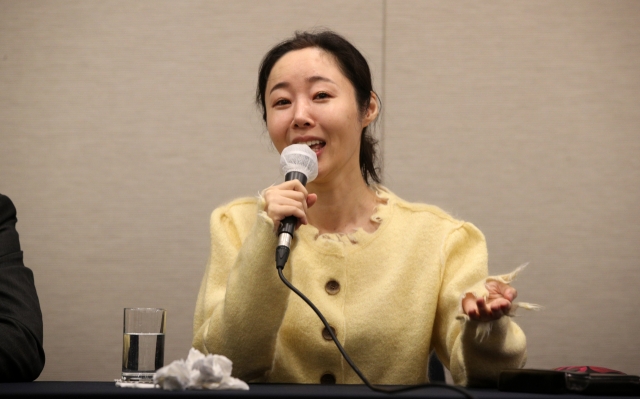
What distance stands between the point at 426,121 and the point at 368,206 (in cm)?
75

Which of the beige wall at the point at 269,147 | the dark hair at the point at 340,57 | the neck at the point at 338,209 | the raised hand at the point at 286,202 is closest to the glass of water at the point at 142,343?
the raised hand at the point at 286,202

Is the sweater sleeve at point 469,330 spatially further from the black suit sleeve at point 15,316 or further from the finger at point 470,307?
the black suit sleeve at point 15,316

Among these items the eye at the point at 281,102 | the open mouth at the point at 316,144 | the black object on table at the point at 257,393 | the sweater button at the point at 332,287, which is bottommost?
the black object on table at the point at 257,393

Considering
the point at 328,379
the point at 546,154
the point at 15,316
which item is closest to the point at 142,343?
the point at 15,316

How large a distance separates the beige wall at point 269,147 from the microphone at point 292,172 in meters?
0.99

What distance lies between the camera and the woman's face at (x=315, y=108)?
1.59m

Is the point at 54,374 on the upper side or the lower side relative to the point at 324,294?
lower

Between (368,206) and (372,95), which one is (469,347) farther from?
(372,95)

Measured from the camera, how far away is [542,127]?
7.84ft

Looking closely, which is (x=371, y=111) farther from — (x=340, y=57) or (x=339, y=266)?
(x=339, y=266)

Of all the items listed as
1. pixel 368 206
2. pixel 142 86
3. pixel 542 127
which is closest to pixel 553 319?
pixel 542 127

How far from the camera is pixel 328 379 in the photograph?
1535 millimetres

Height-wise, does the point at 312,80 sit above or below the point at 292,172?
above

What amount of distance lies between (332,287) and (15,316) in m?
0.64
